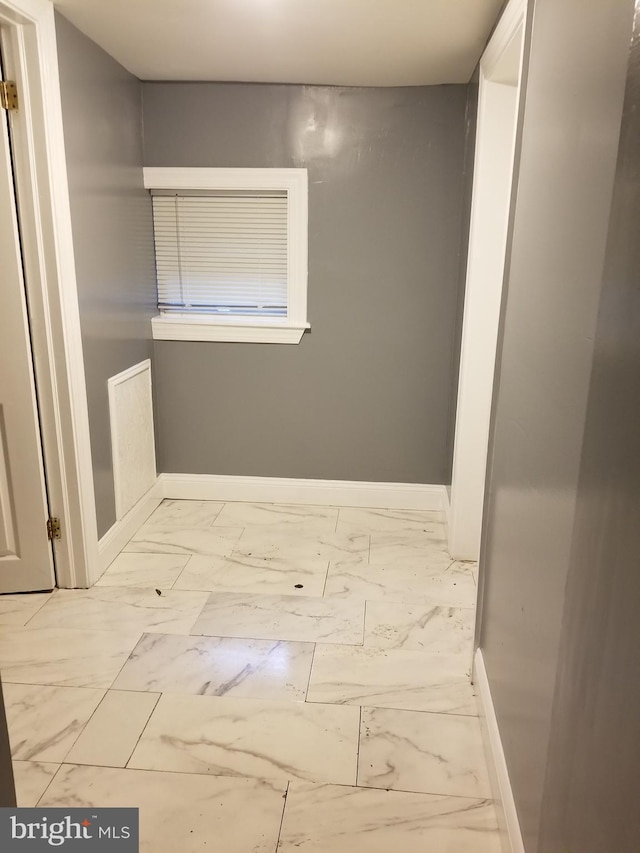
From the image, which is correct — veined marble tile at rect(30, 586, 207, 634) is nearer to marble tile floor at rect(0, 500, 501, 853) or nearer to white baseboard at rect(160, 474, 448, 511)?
marble tile floor at rect(0, 500, 501, 853)

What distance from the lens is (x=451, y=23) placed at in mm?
2334

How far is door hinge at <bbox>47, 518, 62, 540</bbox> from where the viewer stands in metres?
2.68

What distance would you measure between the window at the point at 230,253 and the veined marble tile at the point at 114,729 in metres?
2.02

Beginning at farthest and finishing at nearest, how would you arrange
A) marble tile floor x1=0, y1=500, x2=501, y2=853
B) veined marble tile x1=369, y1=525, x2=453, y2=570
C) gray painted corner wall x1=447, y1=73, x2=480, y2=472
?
1. veined marble tile x1=369, y1=525, x2=453, y2=570
2. gray painted corner wall x1=447, y1=73, x2=480, y2=472
3. marble tile floor x1=0, y1=500, x2=501, y2=853

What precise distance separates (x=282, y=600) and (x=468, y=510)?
1008mm

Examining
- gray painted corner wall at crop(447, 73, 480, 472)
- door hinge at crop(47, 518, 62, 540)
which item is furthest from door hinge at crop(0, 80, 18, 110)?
gray painted corner wall at crop(447, 73, 480, 472)

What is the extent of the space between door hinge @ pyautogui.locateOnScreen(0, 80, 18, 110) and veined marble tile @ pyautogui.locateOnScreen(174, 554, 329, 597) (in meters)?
2.04

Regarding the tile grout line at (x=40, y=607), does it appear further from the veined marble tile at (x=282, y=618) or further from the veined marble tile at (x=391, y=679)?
the veined marble tile at (x=391, y=679)

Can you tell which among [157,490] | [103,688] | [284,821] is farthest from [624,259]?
[157,490]

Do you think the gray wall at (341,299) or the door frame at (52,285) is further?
the gray wall at (341,299)

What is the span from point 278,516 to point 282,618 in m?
1.04

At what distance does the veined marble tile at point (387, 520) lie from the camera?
341cm

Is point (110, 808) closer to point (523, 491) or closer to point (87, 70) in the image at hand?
point (523, 491)

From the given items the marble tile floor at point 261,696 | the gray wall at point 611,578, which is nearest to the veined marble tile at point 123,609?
the marble tile floor at point 261,696
